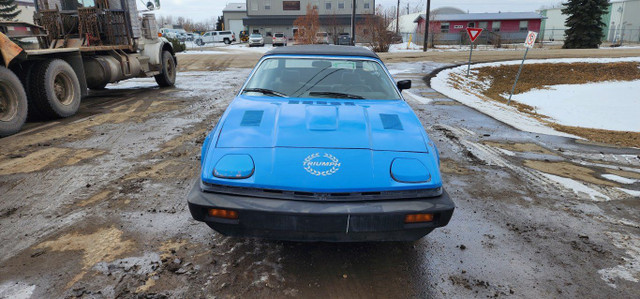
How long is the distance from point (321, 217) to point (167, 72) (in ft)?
37.2

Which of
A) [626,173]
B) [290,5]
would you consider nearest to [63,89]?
[626,173]

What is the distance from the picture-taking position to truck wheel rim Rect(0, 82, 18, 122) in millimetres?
6234

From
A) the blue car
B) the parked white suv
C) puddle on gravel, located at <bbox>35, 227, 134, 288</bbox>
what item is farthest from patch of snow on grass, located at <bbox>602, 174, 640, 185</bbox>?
the parked white suv

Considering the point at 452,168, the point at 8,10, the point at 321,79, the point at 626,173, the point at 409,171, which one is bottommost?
the point at 626,173

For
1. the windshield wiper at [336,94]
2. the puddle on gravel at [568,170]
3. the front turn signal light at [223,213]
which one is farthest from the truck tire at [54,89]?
the puddle on gravel at [568,170]

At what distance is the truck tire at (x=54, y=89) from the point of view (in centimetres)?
700

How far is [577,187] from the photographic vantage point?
4.37m

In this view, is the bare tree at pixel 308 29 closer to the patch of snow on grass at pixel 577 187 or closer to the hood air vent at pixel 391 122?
the patch of snow on grass at pixel 577 187

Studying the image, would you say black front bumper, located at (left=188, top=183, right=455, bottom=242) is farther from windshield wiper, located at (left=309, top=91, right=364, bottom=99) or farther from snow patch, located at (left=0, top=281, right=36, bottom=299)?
windshield wiper, located at (left=309, top=91, right=364, bottom=99)

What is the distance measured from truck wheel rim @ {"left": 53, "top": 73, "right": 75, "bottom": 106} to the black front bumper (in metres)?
6.89

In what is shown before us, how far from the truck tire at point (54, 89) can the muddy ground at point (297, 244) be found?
4.67 ft

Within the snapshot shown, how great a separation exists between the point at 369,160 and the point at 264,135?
0.85 m

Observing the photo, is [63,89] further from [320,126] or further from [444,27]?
[444,27]

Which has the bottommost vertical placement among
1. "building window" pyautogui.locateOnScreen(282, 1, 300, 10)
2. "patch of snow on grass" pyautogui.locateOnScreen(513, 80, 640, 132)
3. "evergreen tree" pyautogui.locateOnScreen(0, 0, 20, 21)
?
"patch of snow on grass" pyautogui.locateOnScreen(513, 80, 640, 132)
